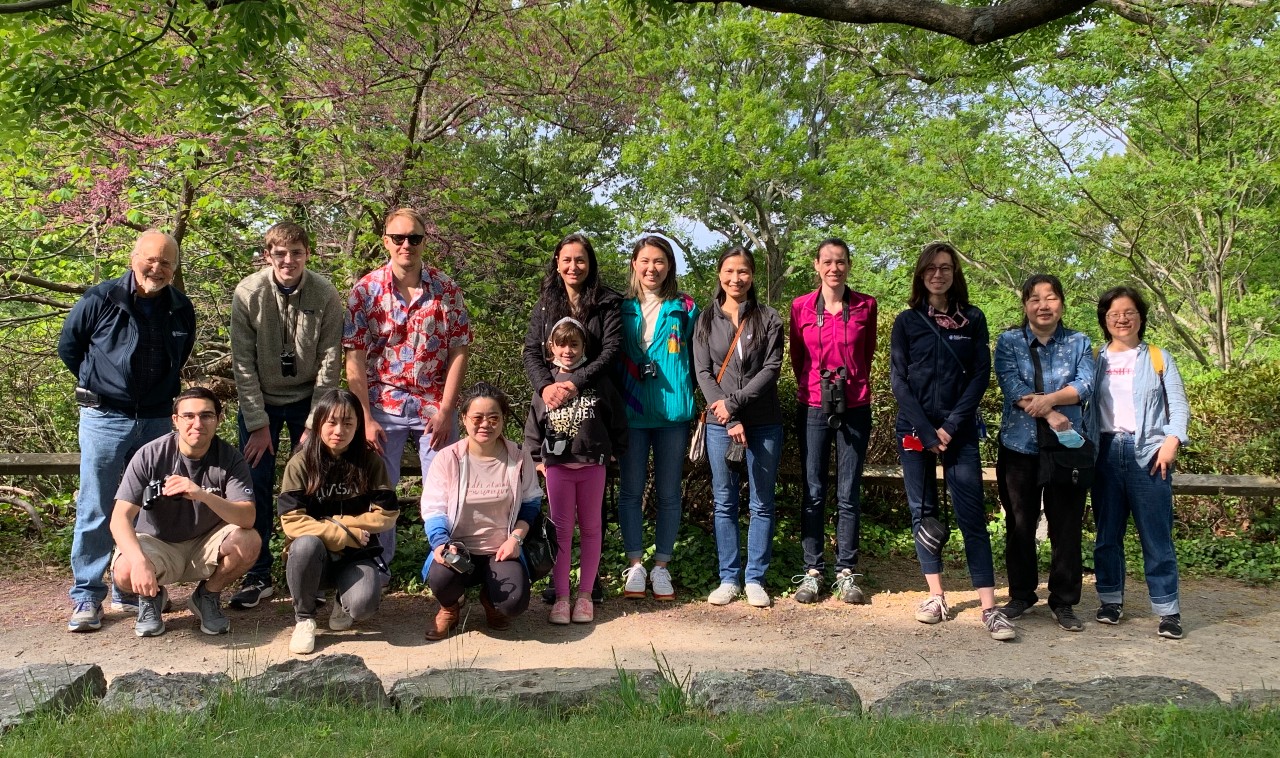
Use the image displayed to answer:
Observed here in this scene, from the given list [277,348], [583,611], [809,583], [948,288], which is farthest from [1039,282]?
[277,348]

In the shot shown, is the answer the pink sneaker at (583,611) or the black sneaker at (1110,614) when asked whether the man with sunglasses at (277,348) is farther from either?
the black sneaker at (1110,614)

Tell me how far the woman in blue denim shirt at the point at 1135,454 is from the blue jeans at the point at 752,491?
1.82 metres

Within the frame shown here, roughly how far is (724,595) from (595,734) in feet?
8.39

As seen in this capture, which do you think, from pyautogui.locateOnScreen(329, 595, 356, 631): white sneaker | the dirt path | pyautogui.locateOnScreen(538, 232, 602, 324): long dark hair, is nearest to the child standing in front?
pyautogui.locateOnScreen(538, 232, 602, 324): long dark hair

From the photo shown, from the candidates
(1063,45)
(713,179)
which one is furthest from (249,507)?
(713,179)

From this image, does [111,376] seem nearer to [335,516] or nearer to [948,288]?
[335,516]

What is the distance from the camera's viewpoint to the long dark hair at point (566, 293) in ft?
18.0

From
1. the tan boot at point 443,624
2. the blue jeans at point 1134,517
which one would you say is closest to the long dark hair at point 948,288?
the blue jeans at point 1134,517

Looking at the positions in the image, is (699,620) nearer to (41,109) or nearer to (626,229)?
(41,109)

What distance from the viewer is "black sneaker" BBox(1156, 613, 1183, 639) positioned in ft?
16.7

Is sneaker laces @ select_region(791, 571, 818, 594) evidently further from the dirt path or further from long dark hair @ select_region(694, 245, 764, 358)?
long dark hair @ select_region(694, 245, 764, 358)

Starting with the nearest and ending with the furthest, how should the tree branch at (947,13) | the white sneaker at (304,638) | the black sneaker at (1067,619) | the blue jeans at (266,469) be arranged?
the tree branch at (947,13)
the white sneaker at (304,638)
the black sneaker at (1067,619)
the blue jeans at (266,469)

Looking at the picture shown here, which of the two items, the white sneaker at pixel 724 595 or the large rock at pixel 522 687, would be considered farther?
the white sneaker at pixel 724 595

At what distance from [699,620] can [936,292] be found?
2315 mm
